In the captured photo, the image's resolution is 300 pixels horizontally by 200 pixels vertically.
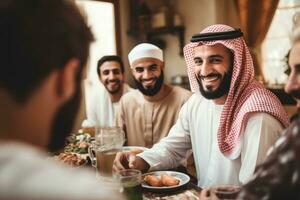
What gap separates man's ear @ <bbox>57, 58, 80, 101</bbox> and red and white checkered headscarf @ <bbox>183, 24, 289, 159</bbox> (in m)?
1.19

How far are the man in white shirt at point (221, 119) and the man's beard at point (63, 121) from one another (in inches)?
41.1

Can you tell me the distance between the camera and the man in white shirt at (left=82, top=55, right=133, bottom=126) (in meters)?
3.82

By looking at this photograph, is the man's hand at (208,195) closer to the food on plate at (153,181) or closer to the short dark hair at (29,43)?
the food on plate at (153,181)

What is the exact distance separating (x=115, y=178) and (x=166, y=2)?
4741 mm

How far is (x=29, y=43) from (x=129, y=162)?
1323 millimetres

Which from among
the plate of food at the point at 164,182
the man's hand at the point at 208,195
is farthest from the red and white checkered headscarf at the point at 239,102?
the man's hand at the point at 208,195

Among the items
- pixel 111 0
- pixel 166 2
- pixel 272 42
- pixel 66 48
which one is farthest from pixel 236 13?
pixel 66 48

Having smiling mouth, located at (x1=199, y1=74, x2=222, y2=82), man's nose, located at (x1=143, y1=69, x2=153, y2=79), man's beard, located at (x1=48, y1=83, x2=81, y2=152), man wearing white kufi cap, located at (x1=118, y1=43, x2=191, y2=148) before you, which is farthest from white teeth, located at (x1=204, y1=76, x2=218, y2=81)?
man's beard, located at (x1=48, y1=83, x2=81, y2=152)

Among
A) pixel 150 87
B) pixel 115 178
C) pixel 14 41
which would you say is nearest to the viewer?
pixel 14 41

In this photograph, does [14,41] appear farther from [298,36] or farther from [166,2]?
[166,2]

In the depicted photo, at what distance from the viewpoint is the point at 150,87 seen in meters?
3.08

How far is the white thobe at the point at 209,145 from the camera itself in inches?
65.8

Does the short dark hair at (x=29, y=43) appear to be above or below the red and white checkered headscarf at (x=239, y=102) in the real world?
above

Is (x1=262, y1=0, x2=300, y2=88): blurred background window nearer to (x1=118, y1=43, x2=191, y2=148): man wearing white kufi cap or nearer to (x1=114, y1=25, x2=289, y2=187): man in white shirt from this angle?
(x1=118, y1=43, x2=191, y2=148): man wearing white kufi cap
